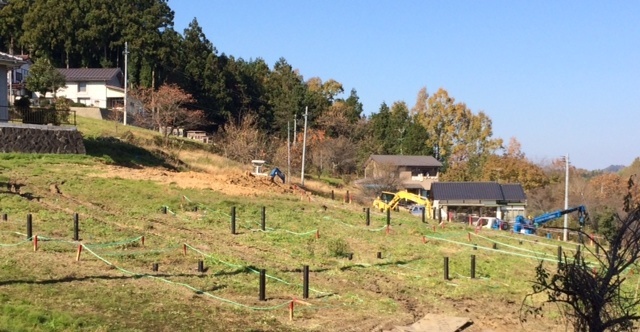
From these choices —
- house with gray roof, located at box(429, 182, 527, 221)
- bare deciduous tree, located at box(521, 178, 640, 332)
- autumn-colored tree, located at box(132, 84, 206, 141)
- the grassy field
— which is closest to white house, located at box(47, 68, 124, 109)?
autumn-colored tree, located at box(132, 84, 206, 141)

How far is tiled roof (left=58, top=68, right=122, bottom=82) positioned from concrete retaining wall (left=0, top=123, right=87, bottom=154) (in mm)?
26696

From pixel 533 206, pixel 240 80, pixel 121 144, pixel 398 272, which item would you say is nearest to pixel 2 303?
pixel 398 272

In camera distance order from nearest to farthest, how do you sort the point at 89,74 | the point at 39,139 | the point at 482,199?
the point at 39,139 → the point at 482,199 → the point at 89,74

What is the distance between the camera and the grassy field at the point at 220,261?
10.2m

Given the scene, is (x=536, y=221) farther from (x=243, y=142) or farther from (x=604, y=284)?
(x=604, y=284)

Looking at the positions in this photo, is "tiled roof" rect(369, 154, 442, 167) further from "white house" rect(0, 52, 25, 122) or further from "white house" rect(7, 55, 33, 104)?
"white house" rect(0, 52, 25, 122)

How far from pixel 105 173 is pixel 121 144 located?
10802mm

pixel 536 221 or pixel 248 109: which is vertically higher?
pixel 248 109

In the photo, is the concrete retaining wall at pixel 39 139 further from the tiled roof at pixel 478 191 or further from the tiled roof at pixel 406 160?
the tiled roof at pixel 406 160

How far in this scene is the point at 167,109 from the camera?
171 ft

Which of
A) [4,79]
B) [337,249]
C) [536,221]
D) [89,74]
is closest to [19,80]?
[89,74]

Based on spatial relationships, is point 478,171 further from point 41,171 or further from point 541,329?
point 541,329

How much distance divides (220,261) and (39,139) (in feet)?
58.3

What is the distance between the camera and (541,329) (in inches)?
455
